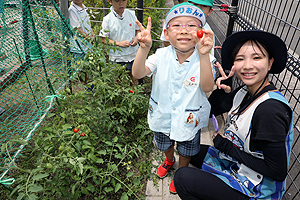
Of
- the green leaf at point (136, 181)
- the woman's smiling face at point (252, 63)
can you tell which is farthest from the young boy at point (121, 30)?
the woman's smiling face at point (252, 63)

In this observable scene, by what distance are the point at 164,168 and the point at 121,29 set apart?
1964 millimetres

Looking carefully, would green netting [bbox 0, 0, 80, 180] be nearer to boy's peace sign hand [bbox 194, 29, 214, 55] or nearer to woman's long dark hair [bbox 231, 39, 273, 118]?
boy's peace sign hand [bbox 194, 29, 214, 55]

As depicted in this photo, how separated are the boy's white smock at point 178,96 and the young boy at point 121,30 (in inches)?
54.0

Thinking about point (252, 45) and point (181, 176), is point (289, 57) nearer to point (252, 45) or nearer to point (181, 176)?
point (252, 45)

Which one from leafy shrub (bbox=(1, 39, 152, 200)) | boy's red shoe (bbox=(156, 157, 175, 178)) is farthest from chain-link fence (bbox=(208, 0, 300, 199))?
leafy shrub (bbox=(1, 39, 152, 200))

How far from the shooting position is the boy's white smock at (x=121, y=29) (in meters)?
3.02

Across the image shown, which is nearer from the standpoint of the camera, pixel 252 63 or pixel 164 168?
pixel 252 63

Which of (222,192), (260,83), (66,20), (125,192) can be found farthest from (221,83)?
(66,20)

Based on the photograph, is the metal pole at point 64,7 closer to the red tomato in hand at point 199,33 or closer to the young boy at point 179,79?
the young boy at point 179,79

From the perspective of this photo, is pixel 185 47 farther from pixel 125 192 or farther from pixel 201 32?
pixel 125 192

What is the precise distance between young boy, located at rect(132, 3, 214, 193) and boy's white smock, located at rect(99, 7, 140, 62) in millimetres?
1402

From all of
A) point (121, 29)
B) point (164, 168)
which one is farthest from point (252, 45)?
point (121, 29)

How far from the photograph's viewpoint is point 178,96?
1800 mm

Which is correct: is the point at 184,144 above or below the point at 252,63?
below
